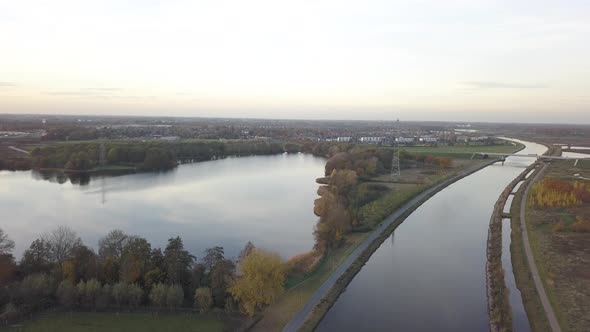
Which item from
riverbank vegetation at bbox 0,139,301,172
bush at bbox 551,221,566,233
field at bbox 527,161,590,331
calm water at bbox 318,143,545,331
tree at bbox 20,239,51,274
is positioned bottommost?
calm water at bbox 318,143,545,331

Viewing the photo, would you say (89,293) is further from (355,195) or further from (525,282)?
(355,195)

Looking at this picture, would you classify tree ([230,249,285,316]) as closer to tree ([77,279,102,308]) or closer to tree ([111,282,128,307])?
tree ([111,282,128,307])

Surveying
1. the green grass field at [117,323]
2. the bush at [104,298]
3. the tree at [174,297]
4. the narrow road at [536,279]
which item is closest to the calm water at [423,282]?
the narrow road at [536,279]

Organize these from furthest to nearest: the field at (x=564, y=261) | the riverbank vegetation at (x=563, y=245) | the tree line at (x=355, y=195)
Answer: the tree line at (x=355, y=195) < the riverbank vegetation at (x=563, y=245) < the field at (x=564, y=261)

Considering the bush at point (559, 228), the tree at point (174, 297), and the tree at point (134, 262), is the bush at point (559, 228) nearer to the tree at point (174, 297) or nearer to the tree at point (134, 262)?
the tree at point (174, 297)

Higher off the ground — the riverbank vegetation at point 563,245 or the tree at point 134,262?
the tree at point 134,262

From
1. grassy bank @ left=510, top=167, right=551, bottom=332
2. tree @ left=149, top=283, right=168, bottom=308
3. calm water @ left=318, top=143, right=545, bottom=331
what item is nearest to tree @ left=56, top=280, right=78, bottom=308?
tree @ left=149, top=283, right=168, bottom=308
